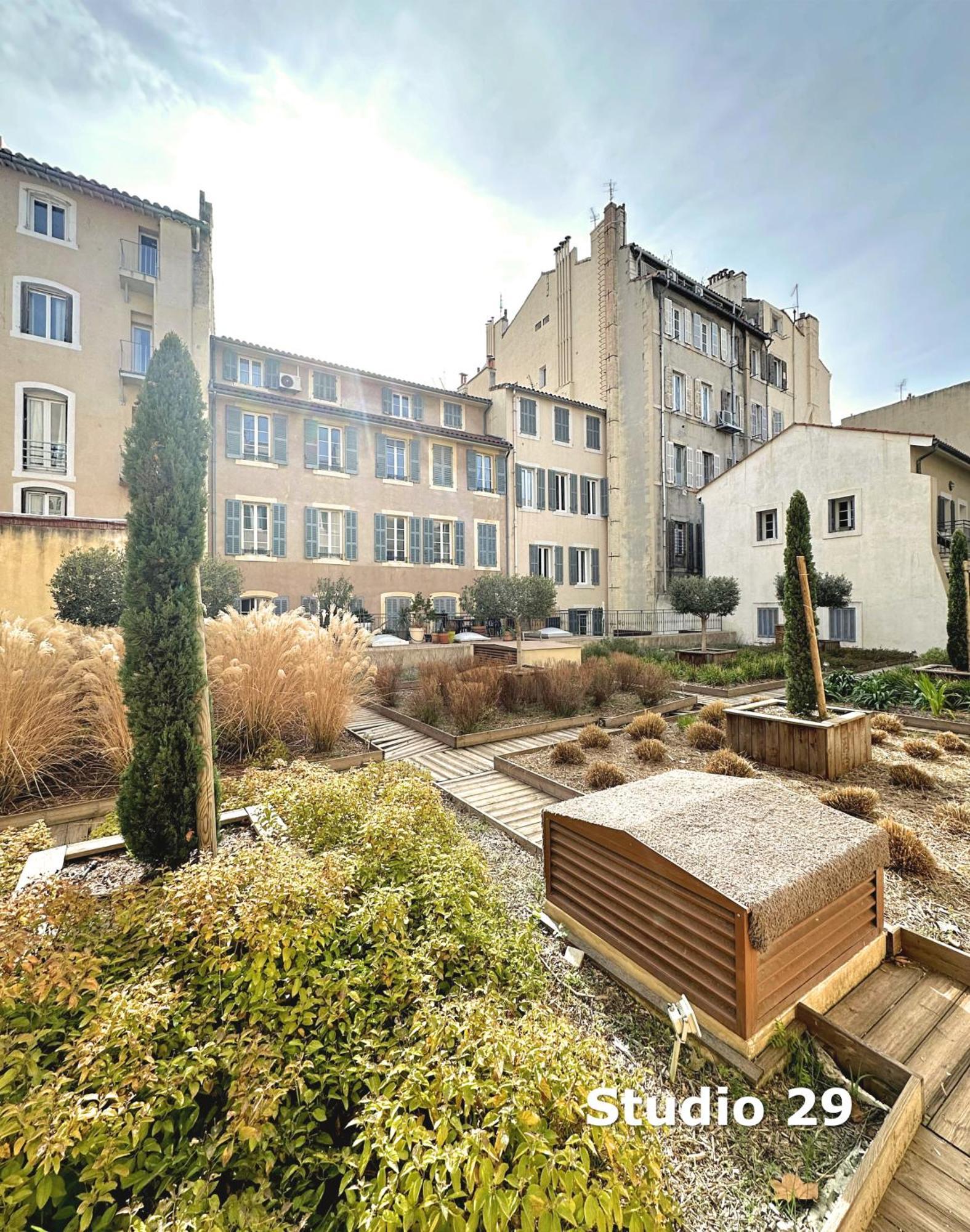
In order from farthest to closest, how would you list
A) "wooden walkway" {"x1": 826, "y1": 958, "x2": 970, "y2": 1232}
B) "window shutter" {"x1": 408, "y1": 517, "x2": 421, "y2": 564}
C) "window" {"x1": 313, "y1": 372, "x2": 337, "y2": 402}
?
"window shutter" {"x1": 408, "y1": 517, "x2": 421, "y2": 564} → "window" {"x1": 313, "y1": 372, "x2": 337, "y2": 402} → "wooden walkway" {"x1": 826, "y1": 958, "x2": 970, "y2": 1232}

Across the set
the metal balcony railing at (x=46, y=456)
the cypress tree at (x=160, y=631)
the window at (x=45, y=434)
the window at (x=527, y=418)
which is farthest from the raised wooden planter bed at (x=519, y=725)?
the window at (x=527, y=418)

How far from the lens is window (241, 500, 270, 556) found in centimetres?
1644

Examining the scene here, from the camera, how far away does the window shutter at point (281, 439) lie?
16922 mm

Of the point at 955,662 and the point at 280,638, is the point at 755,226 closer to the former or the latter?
the point at 955,662

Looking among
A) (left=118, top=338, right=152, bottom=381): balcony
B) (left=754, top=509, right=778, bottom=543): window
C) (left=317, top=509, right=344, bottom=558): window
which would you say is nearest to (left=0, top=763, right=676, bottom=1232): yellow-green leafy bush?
(left=317, top=509, right=344, bottom=558): window

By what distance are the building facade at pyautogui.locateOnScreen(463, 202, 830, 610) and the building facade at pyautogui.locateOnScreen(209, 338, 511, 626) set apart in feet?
18.9

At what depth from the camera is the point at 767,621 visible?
20031 mm

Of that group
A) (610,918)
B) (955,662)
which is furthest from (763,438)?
(610,918)

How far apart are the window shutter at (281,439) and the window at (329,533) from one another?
78.9 inches

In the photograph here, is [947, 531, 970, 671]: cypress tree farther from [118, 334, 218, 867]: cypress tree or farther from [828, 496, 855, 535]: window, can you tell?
[118, 334, 218, 867]: cypress tree

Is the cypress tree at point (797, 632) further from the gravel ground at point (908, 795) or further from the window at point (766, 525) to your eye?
the window at point (766, 525)

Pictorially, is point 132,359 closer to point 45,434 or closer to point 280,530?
point 45,434

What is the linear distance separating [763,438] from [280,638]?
2987 centimetres

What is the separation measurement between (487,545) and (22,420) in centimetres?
1494
